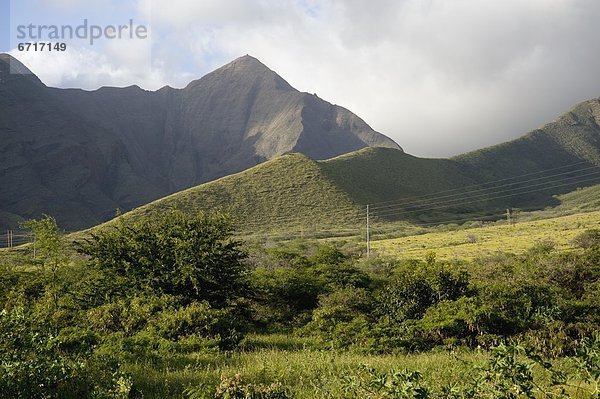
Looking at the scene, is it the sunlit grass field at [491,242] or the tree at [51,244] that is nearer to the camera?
the tree at [51,244]

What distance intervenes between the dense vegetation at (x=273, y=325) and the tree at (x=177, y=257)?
0.05 metres

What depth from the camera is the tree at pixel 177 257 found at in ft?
45.0

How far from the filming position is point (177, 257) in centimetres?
1409

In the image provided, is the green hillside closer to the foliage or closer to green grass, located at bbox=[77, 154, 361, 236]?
green grass, located at bbox=[77, 154, 361, 236]

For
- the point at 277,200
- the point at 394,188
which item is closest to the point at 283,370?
the point at 277,200

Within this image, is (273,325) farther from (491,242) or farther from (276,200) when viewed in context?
(276,200)

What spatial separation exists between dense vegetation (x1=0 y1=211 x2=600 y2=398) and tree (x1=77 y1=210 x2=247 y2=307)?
5 cm

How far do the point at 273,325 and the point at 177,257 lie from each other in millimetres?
3772

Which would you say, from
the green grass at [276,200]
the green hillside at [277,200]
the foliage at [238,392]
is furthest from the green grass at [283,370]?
the green hillside at [277,200]

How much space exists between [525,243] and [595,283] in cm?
3222

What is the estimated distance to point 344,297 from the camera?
48.0ft

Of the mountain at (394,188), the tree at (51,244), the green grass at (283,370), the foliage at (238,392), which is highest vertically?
the mountain at (394,188)

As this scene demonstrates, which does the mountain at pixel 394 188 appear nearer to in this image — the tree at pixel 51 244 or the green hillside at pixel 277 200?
the green hillside at pixel 277 200

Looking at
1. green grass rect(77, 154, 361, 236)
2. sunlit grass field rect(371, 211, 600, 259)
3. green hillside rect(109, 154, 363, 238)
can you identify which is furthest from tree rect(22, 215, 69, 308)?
green hillside rect(109, 154, 363, 238)
